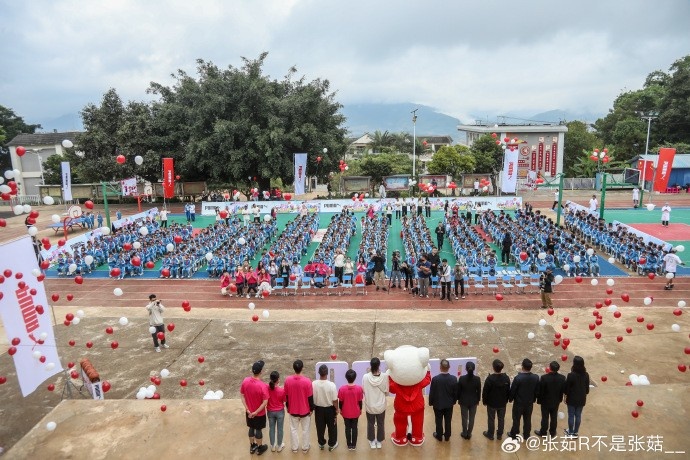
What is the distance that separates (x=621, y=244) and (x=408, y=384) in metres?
14.8

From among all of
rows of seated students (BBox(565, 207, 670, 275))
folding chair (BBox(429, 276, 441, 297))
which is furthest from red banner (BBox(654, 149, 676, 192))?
folding chair (BBox(429, 276, 441, 297))

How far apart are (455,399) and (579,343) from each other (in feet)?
20.1

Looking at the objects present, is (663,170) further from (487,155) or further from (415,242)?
(487,155)

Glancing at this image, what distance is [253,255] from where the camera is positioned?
1902 centimetres

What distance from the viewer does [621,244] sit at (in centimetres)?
1725

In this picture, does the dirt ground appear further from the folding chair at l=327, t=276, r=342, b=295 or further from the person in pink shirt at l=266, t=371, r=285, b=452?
the folding chair at l=327, t=276, r=342, b=295

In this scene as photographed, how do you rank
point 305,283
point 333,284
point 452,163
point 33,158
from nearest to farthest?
1. point 305,283
2. point 333,284
3. point 452,163
4. point 33,158

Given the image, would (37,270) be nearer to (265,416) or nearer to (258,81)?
(265,416)

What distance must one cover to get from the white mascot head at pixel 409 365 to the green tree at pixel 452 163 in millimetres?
33855

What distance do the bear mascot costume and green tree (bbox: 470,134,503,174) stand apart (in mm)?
35775

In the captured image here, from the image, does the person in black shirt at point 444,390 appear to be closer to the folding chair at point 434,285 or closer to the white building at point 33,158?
the folding chair at point 434,285

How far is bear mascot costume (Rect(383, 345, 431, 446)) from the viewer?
18.4 ft

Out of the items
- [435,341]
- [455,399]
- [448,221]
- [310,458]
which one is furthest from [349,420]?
[448,221]

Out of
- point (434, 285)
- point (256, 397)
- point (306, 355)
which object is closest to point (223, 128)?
point (434, 285)
